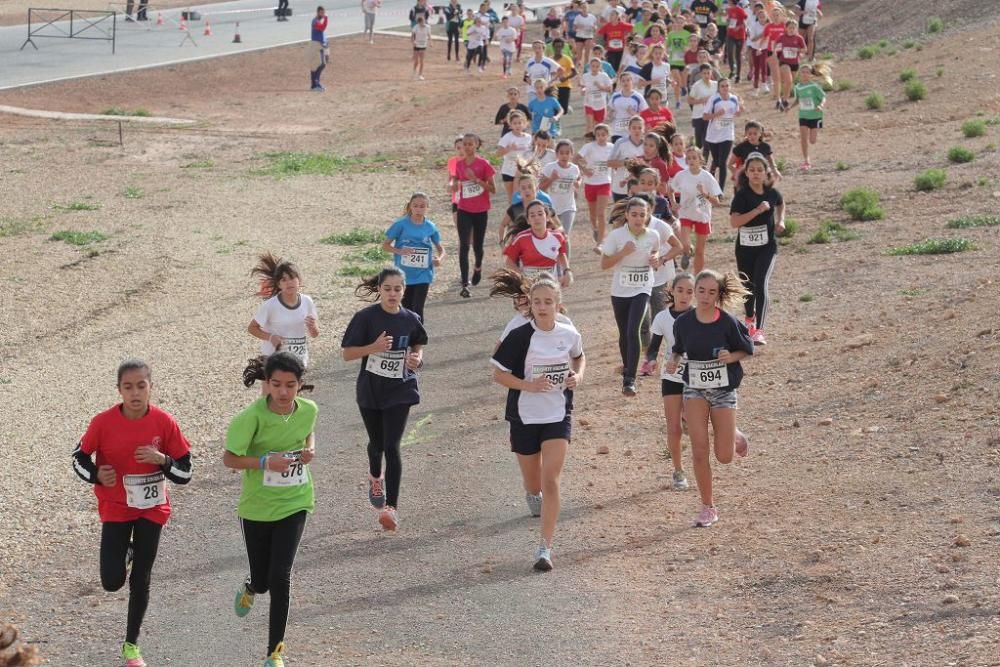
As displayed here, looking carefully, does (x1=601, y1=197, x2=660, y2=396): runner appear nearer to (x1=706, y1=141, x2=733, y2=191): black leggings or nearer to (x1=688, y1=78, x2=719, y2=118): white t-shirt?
(x1=706, y1=141, x2=733, y2=191): black leggings

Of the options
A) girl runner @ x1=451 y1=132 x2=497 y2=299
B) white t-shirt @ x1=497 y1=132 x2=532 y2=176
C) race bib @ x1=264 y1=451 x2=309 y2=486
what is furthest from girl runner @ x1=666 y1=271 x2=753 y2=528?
white t-shirt @ x1=497 y1=132 x2=532 y2=176

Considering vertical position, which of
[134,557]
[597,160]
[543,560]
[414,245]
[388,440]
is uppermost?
[597,160]

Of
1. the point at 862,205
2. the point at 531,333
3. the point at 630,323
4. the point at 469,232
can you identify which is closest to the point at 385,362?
the point at 531,333

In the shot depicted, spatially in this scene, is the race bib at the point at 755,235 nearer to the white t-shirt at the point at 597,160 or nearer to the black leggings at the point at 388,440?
the white t-shirt at the point at 597,160

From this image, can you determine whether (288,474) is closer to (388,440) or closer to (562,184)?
(388,440)

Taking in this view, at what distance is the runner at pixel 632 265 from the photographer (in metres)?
13.9

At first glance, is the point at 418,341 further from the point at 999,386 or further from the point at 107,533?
the point at 999,386

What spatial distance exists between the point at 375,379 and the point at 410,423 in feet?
9.72

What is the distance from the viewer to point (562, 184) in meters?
18.3

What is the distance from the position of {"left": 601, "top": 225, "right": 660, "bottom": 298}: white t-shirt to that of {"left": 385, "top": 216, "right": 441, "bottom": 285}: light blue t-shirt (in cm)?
186

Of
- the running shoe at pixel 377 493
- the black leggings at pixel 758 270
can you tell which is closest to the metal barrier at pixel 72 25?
the black leggings at pixel 758 270

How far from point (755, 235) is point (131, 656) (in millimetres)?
8432

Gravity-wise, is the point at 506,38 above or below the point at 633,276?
above

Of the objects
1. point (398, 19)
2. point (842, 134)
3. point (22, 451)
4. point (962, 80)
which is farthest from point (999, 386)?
point (398, 19)
